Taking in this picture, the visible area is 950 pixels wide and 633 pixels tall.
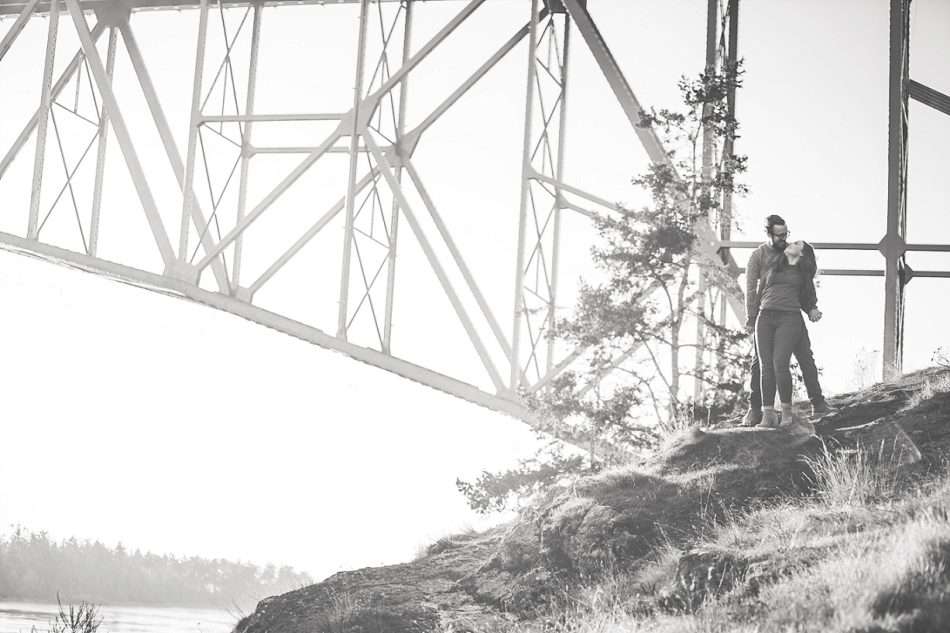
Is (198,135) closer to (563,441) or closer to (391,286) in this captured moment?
(391,286)

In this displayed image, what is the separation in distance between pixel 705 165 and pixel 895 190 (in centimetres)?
276

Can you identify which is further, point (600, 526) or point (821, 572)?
point (600, 526)

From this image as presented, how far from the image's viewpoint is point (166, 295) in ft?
73.0

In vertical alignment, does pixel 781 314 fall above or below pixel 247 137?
below

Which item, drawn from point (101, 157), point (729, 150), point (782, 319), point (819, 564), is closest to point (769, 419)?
point (782, 319)

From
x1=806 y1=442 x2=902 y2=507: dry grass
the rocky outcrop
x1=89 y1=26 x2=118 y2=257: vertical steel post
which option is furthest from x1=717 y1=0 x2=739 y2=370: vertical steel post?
x1=89 y1=26 x2=118 y2=257: vertical steel post

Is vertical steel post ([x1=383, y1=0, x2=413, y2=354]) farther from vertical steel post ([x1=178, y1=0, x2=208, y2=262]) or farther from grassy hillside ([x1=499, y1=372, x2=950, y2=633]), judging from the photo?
grassy hillside ([x1=499, y1=372, x2=950, y2=633])

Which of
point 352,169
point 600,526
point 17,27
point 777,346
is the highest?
point 17,27

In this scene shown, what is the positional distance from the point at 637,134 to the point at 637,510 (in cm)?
1005

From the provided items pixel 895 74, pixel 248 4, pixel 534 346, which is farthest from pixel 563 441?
pixel 248 4

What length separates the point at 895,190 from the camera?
18219 mm

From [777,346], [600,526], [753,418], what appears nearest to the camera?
[600,526]

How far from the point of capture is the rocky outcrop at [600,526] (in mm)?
9797

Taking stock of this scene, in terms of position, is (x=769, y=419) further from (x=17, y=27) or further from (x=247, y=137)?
(x=17, y=27)
